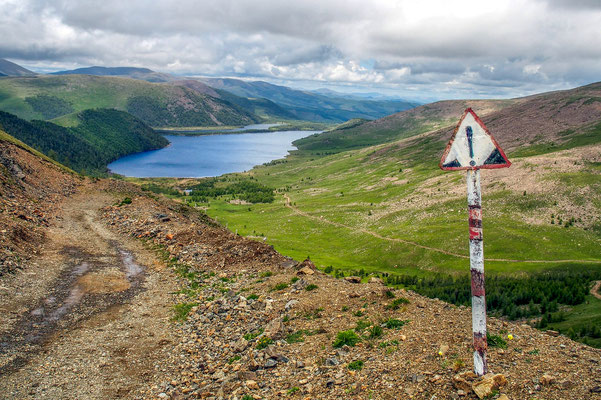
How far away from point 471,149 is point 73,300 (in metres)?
27.0

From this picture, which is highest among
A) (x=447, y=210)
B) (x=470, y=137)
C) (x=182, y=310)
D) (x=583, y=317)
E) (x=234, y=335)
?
(x=470, y=137)

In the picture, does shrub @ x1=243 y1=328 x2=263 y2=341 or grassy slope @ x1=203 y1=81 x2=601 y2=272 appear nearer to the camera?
shrub @ x1=243 y1=328 x2=263 y2=341

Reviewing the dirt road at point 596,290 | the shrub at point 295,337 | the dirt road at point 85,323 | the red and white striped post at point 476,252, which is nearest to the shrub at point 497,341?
the red and white striped post at point 476,252

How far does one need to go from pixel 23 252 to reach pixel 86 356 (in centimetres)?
1816

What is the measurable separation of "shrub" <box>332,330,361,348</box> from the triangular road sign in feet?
32.3

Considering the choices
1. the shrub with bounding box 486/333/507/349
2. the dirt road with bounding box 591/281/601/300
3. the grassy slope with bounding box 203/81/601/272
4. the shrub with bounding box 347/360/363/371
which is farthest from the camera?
the grassy slope with bounding box 203/81/601/272

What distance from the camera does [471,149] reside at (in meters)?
11.4

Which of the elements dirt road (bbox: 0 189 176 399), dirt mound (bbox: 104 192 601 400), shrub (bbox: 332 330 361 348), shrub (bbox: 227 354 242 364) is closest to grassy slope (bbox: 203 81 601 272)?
dirt road (bbox: 0 189 176 399)

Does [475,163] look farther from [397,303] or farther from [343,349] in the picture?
[397,303]

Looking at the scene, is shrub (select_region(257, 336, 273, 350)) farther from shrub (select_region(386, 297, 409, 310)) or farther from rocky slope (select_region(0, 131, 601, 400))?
shrub (select_region(386, 297, 409, 310))

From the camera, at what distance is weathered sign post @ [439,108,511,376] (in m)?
11.1

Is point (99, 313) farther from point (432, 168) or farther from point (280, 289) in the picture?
point (432, 168)

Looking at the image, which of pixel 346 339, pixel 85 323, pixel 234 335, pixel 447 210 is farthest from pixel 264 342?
pixel 447 210

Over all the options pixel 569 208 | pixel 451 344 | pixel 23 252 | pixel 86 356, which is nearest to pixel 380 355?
pixel 451 344
